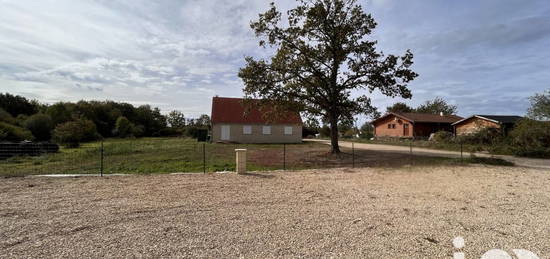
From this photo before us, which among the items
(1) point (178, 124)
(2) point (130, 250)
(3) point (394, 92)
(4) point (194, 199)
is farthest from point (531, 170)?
(1) point (178, 124)

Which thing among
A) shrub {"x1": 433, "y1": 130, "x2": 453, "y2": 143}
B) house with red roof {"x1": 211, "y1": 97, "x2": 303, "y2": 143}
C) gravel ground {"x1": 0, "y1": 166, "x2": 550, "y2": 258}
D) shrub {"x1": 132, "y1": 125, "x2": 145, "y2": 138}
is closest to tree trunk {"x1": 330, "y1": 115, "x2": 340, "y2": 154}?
gravel ground {"x1": 0, "y1": 166, "x2": 550, "y2": 258}

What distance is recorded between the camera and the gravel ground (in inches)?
153

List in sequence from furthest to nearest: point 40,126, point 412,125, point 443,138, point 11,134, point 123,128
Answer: point 123,128, point 412,125, point 40,126, point 443,138, point 11,134

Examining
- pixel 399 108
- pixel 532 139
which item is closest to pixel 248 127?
pixel 532 139

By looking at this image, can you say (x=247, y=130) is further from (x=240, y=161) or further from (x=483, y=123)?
(x=483, y=123)

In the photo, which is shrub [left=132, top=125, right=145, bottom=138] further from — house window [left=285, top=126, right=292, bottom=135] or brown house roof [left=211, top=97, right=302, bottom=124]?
house window [left=285, top=126, right=292, bottom=135]

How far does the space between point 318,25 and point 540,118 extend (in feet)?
57.6

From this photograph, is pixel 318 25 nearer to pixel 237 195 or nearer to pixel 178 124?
pixel 237 195

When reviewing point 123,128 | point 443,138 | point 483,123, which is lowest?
point 443,138

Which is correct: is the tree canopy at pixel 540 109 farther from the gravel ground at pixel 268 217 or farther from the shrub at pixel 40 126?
the shrub at pixel 40 126

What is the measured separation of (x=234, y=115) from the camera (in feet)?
97.0

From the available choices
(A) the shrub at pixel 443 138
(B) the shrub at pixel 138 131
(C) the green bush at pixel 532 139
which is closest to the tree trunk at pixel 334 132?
(C) the green bush at pixel 532 139

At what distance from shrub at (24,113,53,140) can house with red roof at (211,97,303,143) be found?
1956 centimetres

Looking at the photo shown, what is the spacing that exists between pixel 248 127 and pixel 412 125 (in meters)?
20.4
